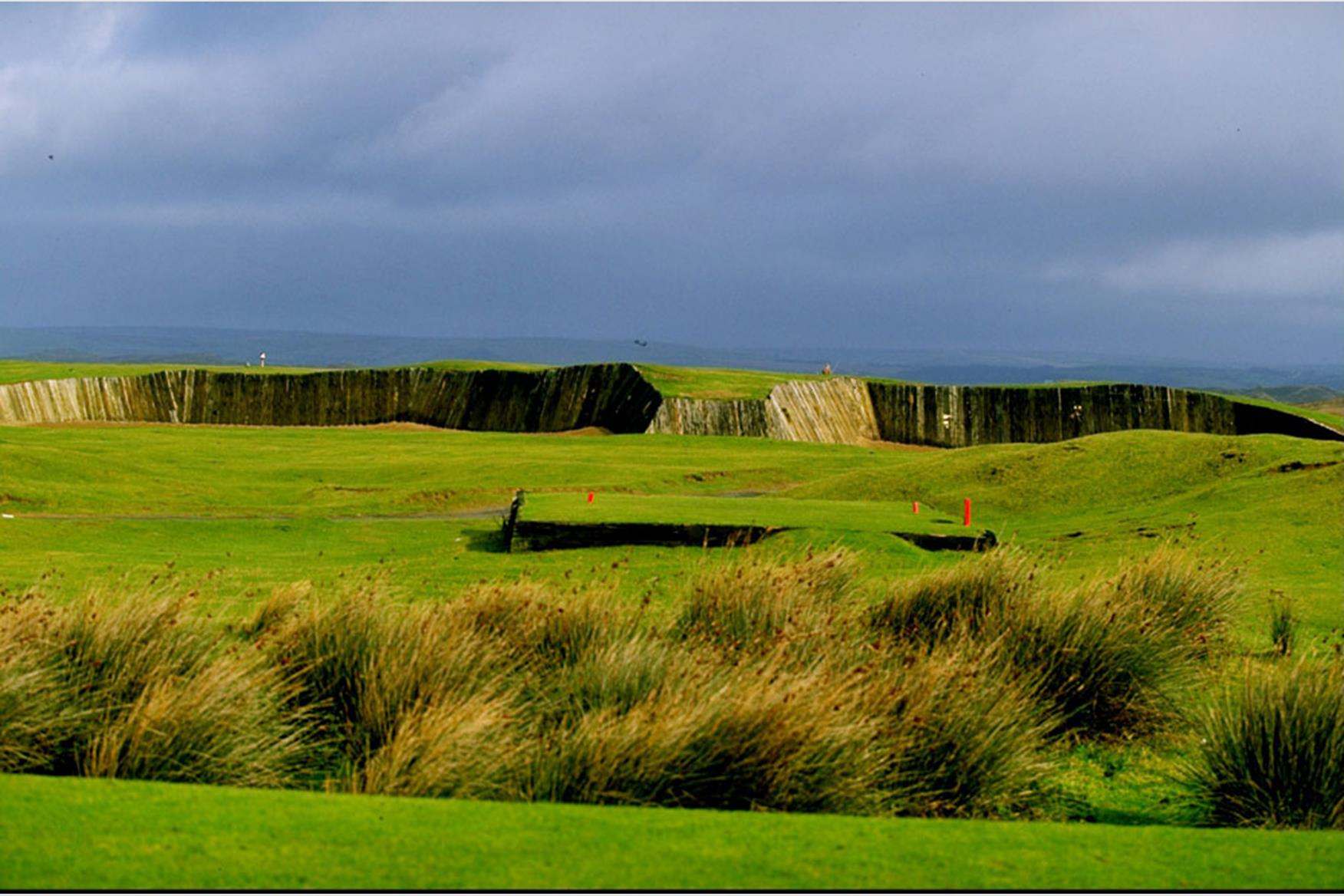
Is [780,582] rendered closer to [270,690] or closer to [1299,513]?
[270,690]

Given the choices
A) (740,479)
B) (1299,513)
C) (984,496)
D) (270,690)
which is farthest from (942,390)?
(270,690)

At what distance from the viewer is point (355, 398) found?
63.9m

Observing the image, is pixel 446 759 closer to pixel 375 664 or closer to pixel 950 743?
pixel 375 664

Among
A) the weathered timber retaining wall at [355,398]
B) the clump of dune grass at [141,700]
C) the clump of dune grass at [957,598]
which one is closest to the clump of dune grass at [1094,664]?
the clump of dune grass at [957,598]

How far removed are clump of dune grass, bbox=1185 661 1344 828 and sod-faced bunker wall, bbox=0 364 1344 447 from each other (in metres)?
43.3

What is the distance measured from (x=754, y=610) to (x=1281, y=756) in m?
4.29

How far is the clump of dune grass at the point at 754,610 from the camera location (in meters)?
11.0

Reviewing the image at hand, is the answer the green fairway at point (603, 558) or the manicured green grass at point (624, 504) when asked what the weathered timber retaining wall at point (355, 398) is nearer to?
the green fairway at point (603, 558)

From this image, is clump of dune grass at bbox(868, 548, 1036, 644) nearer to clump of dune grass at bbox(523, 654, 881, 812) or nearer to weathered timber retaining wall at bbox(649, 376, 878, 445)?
clump of dune grass at bbox(523, 654, 881, 812)

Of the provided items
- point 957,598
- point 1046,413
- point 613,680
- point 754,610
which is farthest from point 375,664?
point 1046,413

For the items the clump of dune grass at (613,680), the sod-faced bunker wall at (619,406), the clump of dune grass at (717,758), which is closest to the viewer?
the clump of dune grass at (717,758)

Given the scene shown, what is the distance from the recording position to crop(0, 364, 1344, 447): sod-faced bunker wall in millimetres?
55000

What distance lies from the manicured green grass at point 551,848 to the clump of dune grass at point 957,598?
496cm

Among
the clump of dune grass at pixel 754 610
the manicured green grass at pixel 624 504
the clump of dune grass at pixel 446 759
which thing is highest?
the clump of dune grass at pixel 754 610
